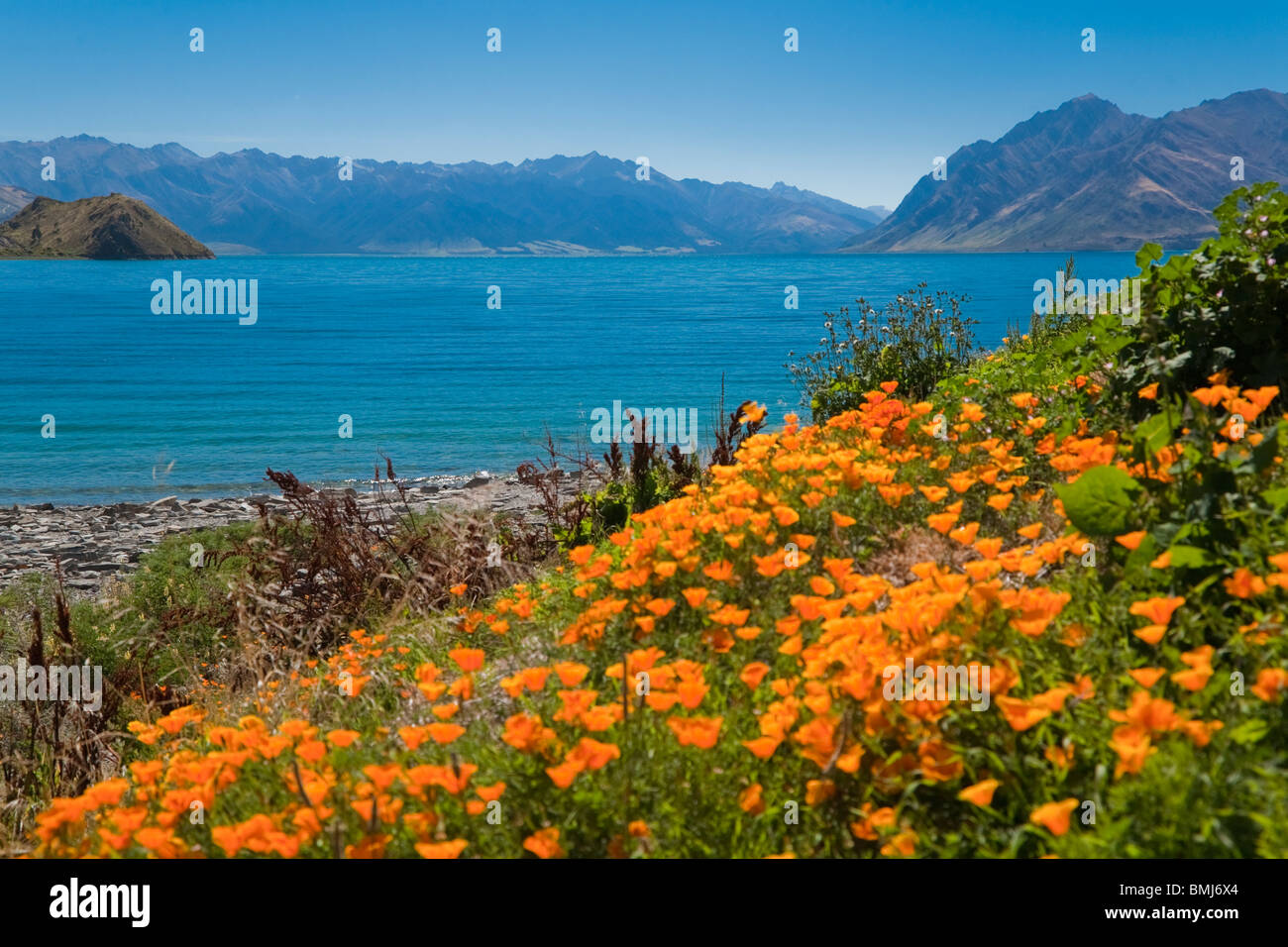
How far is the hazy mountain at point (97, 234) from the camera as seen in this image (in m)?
176

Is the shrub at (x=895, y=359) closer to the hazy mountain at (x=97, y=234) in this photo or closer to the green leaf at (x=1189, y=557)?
the green leaf at (x=1189, y=557)

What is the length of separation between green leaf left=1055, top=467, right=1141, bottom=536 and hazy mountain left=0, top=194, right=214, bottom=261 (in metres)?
205

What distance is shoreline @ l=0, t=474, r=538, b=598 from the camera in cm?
1162

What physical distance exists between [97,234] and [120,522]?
199m

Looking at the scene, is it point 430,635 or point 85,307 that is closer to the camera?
point 430,635

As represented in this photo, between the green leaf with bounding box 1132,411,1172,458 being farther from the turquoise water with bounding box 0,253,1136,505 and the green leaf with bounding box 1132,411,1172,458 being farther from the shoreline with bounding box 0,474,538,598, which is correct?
the shoreline with bounding box 0,474,538,598

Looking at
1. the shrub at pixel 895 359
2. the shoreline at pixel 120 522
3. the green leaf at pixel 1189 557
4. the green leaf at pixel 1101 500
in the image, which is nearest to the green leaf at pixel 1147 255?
the green leaf at pixel 1101 500

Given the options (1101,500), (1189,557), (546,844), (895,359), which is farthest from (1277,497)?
(895,359)

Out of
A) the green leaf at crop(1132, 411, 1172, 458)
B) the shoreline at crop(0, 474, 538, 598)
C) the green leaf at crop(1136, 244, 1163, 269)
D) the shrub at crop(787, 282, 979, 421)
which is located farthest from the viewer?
the shoreline at crop(0, 474, 538, 598)

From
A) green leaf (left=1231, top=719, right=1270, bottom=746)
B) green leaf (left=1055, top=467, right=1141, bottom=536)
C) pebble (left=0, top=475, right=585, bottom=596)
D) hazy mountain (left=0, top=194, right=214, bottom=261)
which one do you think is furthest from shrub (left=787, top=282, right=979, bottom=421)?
hazy mountain (left=0, top=194, right=214, bottom=261)

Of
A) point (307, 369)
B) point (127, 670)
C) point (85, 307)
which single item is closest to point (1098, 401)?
point (127, 670)
